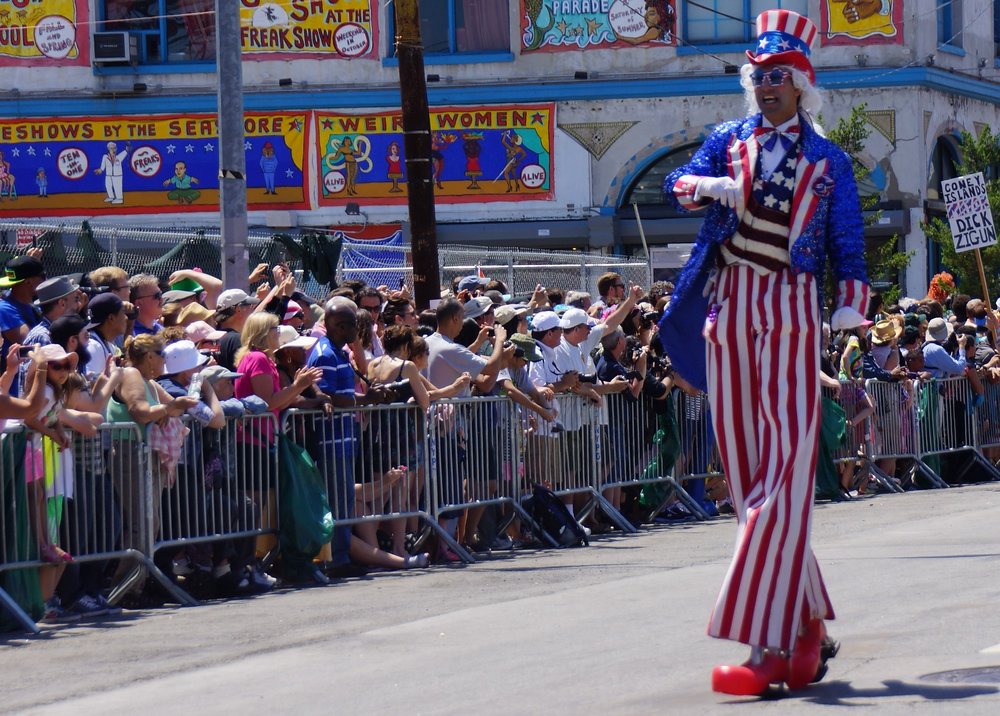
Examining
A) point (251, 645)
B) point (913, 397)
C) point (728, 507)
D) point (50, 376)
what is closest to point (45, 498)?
point (50, 376)

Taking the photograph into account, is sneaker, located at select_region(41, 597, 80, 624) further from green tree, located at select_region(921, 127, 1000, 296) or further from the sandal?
green tree, located at select_region(921, 127, 1000, 296)

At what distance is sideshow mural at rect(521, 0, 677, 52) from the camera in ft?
101

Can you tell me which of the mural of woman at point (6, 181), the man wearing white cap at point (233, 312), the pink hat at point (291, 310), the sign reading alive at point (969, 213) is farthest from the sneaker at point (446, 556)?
the mural of woman at point (6, 181)

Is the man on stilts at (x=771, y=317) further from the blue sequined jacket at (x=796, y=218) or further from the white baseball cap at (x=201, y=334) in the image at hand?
the white baseball cap at (x=201, y=334)

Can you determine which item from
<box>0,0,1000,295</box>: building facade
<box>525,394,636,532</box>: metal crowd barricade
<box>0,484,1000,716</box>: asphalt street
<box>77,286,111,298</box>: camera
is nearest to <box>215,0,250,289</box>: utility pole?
<box>77,286,111,298</box>: camera

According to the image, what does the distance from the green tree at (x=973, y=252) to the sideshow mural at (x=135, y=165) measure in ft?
36.1

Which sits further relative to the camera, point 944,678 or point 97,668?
point 97,668

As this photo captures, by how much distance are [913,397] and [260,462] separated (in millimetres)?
9101

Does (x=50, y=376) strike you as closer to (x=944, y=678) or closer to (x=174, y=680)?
(x=174, y=680)

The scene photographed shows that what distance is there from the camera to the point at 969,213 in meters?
21.3

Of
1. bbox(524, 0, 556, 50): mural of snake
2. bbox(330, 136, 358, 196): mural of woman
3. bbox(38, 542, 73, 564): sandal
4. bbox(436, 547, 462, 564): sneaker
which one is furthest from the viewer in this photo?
bbox(330, 136, 358, 196): mural of woman

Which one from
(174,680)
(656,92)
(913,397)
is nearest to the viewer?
(174,680)

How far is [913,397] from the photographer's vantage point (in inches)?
711

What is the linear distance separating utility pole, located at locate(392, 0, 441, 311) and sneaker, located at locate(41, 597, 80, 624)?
20.5 feet
